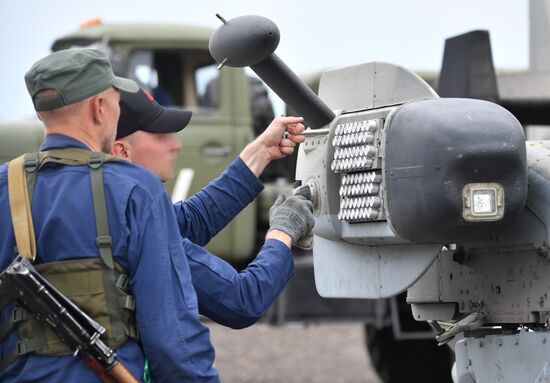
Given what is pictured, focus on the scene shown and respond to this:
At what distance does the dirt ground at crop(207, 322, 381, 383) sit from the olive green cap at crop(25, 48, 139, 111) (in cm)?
702

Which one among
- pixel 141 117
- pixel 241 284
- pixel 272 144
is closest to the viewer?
pixel 241 284

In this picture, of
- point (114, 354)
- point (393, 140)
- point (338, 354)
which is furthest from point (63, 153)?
point (338, 354)

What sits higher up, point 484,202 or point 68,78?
point 68,78

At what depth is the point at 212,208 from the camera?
4.30 meters

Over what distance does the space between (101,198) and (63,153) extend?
6.5 inches

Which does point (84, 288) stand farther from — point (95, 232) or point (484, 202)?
point (484, 202)

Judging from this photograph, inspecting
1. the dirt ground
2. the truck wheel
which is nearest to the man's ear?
the dirt ground

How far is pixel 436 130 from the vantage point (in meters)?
3.85

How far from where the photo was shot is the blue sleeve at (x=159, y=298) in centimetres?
313

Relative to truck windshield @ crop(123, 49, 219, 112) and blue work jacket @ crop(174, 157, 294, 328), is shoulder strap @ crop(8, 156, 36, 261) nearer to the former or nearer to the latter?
blue work jacket @ crop(174, 157, 294, 328)

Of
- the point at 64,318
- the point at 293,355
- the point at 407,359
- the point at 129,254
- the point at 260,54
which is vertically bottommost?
the point at 293,355

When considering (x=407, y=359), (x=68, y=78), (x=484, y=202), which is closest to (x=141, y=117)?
(x=68, y=78)

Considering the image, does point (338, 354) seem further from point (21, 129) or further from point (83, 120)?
point (83, 120)

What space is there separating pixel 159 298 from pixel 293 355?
12.7 m
